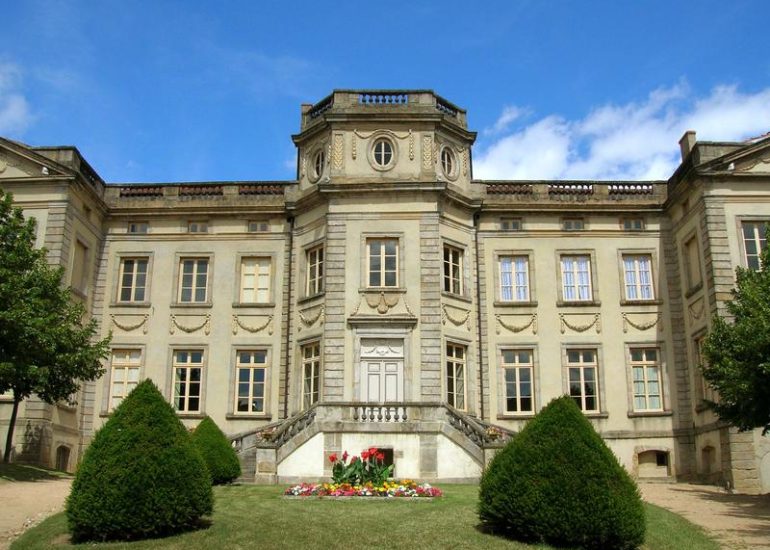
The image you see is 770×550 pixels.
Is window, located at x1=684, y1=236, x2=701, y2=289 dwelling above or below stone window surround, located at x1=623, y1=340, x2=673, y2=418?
above

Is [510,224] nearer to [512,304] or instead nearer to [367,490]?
[512,304]

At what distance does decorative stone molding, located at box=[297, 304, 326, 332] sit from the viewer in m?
25.0

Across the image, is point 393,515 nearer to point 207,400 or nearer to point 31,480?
point 31,480

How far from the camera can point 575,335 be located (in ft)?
86.7

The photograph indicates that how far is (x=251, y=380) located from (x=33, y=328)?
7987 millimetres

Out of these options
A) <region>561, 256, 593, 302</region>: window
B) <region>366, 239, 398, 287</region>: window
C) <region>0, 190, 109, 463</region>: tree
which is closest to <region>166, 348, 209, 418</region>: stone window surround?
<region>0, 190, 109, 463</region>: tree

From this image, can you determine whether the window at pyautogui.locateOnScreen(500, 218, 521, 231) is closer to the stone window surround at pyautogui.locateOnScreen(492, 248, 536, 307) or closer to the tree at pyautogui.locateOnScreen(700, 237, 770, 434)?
the stone window surround at pyautogui.locateOnScreen(492, 248, 536, 307)

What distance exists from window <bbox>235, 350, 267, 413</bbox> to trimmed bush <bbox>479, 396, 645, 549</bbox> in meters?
14.6

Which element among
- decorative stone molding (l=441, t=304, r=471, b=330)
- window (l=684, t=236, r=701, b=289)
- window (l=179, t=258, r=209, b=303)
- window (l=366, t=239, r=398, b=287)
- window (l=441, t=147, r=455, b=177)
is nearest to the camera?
decorative stone molding (l=441, t=304, r=471, b=330)

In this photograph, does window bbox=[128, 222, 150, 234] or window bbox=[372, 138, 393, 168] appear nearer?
window bbox=[372, 138, 393, 168]

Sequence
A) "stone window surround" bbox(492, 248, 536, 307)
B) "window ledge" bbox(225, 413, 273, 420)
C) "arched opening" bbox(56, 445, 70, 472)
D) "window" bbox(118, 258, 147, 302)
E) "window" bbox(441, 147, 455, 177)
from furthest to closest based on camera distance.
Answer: "window" bbox(118, 258, 147, 302) < "window" bbox(441, 147, 455, 177) < "stone window surround" bbox(492, 248, 536, 307) < "window ledge" bbox(225, 413, 273, 420) < "arched opening" bbox(56, 445, 70, 472)

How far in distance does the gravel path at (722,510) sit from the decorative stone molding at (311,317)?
1005cm

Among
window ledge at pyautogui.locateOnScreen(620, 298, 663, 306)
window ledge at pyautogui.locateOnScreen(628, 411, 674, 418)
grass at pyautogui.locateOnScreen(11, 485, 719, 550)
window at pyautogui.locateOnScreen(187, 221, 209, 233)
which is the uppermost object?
window at pyautogui.locateOnScreen(187, 221, 209, 233)

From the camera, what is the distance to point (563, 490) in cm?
1162
